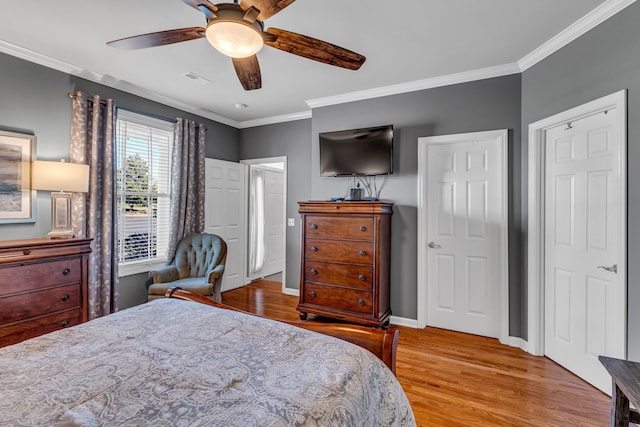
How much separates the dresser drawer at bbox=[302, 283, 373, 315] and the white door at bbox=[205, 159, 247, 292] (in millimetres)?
1827

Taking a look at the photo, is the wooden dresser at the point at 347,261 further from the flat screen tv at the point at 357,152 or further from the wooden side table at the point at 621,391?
the wooden side table at the point at 621,391

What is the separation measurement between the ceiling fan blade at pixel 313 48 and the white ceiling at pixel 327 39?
1.52 ft

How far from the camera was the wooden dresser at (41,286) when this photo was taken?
236 centimetres

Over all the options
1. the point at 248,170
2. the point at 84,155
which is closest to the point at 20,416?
the point at 84,155

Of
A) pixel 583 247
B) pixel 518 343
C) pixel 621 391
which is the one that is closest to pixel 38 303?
pixel 621 391

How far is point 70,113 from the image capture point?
316 centimetres

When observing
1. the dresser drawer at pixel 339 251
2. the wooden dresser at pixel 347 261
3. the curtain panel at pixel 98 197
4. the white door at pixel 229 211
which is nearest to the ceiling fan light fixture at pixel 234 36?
the wooden dresser at pixel 347 261

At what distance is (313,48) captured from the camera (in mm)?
1893

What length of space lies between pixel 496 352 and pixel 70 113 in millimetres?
4788

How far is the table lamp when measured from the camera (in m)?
2.70

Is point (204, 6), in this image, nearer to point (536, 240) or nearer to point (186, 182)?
point (186, 182)

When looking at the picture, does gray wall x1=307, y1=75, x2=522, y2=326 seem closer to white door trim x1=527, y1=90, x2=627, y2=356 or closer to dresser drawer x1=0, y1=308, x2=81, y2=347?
white door trim x1=527, y1=90, x2=627, y2=356

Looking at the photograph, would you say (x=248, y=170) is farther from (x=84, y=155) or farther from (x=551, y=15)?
(x=551, y=15)

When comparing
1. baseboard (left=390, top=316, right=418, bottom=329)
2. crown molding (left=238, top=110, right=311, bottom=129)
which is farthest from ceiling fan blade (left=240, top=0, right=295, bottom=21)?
baseboard (left=390, top=316, right=418, bottom=329)
